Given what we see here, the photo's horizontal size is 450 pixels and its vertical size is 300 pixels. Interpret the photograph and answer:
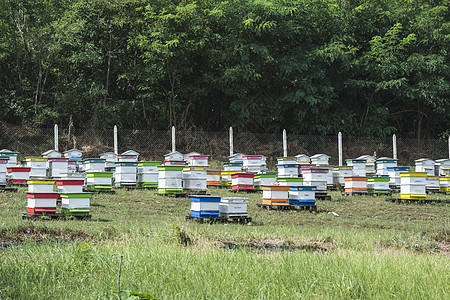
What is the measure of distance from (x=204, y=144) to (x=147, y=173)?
9950 mm

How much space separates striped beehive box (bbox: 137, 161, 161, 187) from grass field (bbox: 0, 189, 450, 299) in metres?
7.54

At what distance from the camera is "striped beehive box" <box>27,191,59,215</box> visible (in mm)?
10742

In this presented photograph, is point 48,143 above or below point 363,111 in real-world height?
below

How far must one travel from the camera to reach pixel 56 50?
26766 millimetres

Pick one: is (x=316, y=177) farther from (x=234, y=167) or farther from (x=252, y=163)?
(x=252, y=163)

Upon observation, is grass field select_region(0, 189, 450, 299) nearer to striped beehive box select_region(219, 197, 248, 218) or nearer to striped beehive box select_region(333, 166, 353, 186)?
striped beehive box select_region(219, 197, 248, 218)

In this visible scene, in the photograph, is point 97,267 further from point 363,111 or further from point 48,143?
point 363,111

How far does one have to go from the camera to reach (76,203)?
36.3ft

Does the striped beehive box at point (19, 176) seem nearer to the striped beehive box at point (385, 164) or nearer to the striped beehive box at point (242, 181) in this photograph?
the striped beehive box at point (242, 181)

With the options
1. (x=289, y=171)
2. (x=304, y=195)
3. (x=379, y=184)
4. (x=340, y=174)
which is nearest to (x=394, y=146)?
(x=340, y=174)

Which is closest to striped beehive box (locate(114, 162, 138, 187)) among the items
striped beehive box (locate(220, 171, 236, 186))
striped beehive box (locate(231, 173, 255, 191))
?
striped beehive box (locate(231, 173, 255, 191))

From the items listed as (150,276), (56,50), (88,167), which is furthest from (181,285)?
(56,50)

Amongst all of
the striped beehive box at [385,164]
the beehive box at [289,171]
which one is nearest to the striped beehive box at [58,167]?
the beehive box at [289,171]

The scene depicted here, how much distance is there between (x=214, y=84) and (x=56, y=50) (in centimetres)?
886
